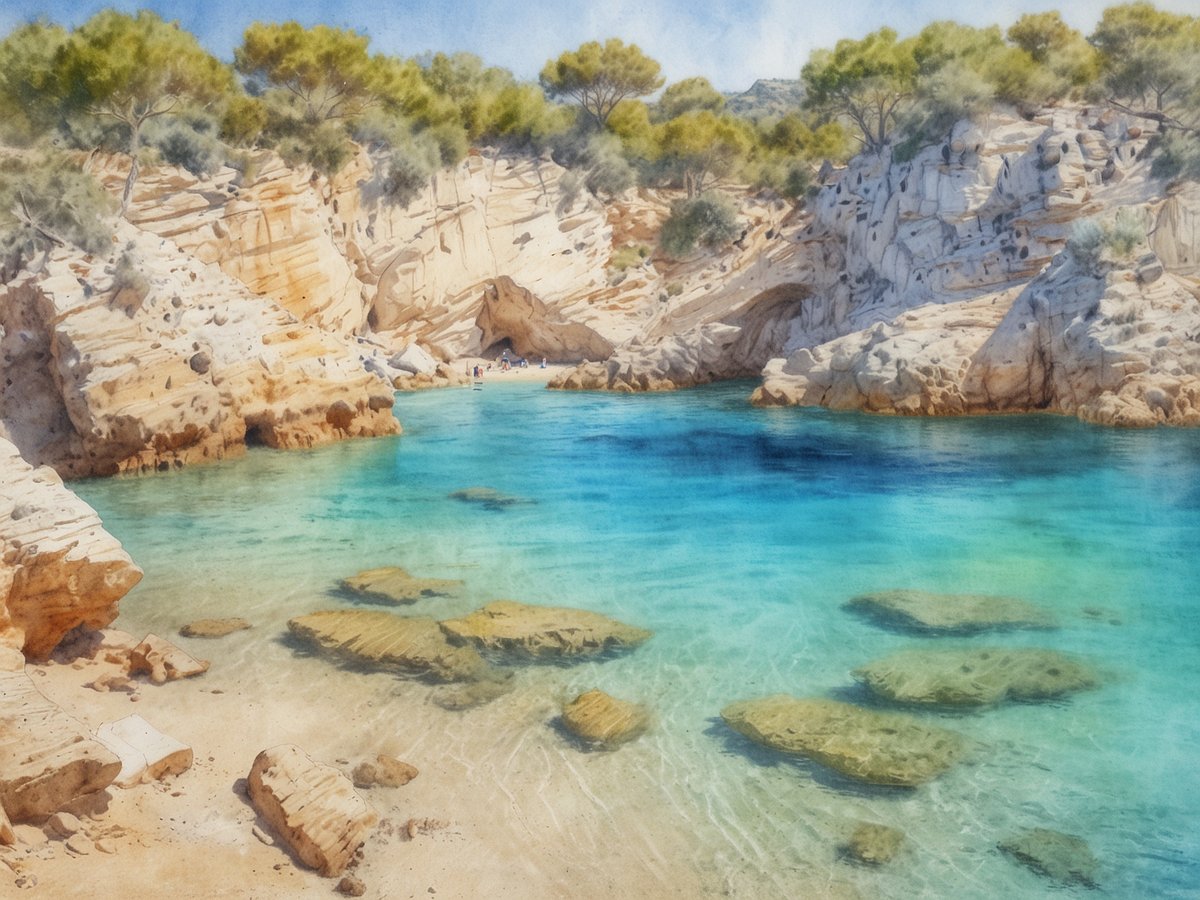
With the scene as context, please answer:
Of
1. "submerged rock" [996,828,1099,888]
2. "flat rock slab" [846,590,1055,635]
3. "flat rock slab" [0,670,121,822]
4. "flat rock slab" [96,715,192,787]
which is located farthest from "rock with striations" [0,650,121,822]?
"flat rock slab" [846,590,1055,635]

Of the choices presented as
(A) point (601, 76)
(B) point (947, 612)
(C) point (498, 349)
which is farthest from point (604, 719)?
(A) point (601, 76)

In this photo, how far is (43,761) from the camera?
4.02 meters

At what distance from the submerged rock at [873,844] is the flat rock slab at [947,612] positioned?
2912mm

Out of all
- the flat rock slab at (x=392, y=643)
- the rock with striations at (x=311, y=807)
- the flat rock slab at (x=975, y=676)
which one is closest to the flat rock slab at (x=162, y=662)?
the flat rock slab at (x=392, y=643)

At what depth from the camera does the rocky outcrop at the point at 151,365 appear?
14.0 m

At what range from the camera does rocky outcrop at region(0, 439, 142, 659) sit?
5605mm

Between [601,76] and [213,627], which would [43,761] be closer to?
[213,627]

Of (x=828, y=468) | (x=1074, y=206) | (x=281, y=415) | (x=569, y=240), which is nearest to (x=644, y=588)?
(x=828, y=468)

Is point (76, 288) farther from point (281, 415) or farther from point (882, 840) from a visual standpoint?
point (882, 840)

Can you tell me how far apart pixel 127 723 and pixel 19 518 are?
1.63 meters

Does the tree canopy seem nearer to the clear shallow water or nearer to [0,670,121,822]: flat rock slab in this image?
the clear shallow water

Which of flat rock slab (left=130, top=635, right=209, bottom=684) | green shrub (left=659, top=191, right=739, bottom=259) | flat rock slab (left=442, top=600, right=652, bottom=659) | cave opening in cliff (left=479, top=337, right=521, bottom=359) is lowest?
flat rock slab (left=442, top=600, right=652, bottom=659)

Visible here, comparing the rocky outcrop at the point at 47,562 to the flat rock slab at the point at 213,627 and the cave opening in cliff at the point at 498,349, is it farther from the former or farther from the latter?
the cave opening in cliff at the point at 498,349

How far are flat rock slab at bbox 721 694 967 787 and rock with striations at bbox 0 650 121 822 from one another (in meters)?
3.31
